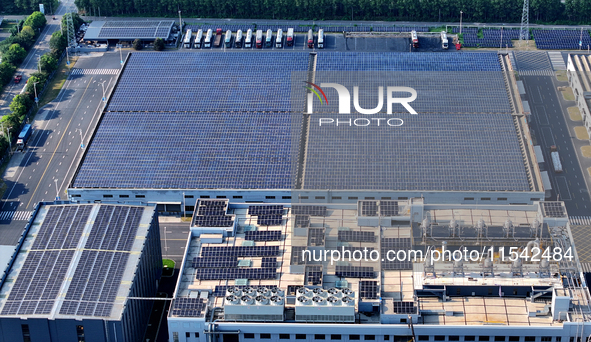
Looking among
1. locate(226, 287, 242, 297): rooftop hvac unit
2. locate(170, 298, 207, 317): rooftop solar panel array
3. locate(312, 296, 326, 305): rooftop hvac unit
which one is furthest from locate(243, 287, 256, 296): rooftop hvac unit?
locate(312, 296, 326, 305): rooftop hvac unit

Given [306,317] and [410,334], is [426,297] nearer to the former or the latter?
[410,334]

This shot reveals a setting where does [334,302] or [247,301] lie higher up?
[334,302]

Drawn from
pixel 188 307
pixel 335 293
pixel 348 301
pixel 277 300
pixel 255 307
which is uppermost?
pixel 335 293

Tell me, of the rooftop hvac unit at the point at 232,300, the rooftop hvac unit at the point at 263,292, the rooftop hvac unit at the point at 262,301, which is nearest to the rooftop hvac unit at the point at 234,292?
the rooftop hvac unit at the point at 232,300

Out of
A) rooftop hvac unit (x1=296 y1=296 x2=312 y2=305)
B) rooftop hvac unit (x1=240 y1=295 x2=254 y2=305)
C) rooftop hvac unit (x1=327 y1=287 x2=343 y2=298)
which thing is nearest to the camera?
rooftop hvac unit (x1=296 y1=296 x2=312 y2=305)

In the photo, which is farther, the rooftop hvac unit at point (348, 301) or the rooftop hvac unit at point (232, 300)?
the rooftop hvac unit at point (232, 300)

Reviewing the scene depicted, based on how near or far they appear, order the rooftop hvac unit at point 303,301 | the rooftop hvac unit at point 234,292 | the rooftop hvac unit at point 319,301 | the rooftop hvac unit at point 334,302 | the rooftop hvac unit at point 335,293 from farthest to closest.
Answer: the rooftop hvac unit at point 234,292 < the rooftop hvac unit at point 335,293 < the rooftop hvac unit at point 303,301 < the rooftop hvac unit at point 319,301 < the rooftop hvac unit at point 334,302

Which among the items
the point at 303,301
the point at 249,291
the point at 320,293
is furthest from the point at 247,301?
the point at 320,293

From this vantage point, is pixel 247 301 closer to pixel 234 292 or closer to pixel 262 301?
pixel 262 301

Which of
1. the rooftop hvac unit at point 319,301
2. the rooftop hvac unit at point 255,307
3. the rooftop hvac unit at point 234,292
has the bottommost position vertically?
the rooftop hvac unit at point 255,307

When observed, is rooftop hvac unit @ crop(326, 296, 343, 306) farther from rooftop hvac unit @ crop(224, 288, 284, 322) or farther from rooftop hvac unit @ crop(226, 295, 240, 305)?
rooftop hvac unit @ crop(226, 295, 240, 305)

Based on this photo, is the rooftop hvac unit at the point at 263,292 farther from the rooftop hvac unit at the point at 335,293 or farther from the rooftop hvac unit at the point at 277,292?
the rooftop hvac unit at the point at 335,293
